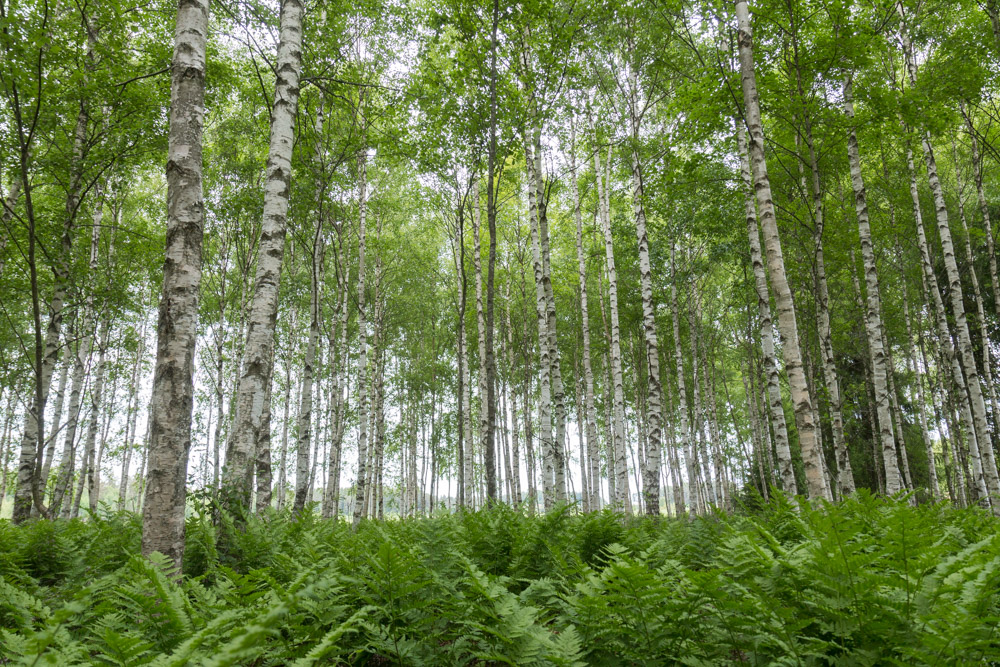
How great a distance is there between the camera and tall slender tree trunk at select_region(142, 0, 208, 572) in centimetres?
347

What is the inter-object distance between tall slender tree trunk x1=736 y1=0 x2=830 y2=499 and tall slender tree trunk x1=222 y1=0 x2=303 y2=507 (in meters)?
6.63

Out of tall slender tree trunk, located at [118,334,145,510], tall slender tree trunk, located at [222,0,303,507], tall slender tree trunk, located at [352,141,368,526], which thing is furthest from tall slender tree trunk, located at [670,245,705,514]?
tall slender tree trunk, located at [118,334,145,510]

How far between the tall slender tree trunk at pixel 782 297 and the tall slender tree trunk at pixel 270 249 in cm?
663

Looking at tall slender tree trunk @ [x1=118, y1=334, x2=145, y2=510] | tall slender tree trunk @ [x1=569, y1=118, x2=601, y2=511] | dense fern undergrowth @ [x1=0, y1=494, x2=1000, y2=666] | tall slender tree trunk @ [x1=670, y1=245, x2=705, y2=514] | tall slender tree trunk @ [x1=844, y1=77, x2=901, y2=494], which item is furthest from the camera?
tall slender tree trunk @ [x1=118, y1=334, x2=145, y2=510]

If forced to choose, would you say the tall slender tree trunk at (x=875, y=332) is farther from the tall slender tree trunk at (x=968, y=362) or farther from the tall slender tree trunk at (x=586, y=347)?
the tall slender tree trunk at (x=586, y=347)

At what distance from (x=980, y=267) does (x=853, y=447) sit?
8629mm

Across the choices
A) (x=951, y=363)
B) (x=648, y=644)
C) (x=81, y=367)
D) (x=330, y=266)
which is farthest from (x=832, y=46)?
(x=330, y=266)

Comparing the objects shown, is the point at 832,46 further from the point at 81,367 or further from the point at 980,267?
the point at 81,367

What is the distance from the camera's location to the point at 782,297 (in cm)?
725

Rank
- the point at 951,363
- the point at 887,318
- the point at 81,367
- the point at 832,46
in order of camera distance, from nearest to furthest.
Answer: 1. the point at 832,46
2. the point at 81,367
3. the point at 951,363
4. the point at 887,318

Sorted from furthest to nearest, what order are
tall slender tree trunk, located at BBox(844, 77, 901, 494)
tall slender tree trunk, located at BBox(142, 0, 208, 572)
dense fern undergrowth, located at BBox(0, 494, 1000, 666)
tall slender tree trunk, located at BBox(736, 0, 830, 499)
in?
tall slender tree trunk, located at BBox(844, 77, 901, 494) < tall slender tree trunk, located at BBox(736, 0, 830, 499) < tall slender tree trunk, located at BBox(142, 0, 208, 572) < dense fern undergrowth, located at BBox(0, 494, 1000, 666)

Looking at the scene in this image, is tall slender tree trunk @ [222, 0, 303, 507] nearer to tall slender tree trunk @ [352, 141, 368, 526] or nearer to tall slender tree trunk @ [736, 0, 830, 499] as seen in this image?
tall slender tree trunk @ [736, 0, 830, 499]

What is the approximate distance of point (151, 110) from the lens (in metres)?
10.6

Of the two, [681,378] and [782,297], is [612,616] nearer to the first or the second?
[782,297]
